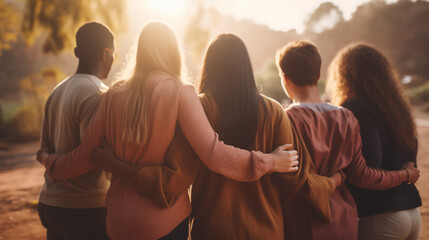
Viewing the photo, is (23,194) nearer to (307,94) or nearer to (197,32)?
(197,32)

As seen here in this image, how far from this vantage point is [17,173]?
27.8ft

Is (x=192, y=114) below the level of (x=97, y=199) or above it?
above

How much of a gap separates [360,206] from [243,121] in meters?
1.04

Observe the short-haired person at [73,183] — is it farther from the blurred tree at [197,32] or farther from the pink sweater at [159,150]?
the blurred tree at [197,32]

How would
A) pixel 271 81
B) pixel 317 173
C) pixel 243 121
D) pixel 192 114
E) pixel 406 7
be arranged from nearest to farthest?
1. pixel 192 114
2. pixel 243 121
3. pixel 317 173
4. pixel 271 81
5. pixel 406 7

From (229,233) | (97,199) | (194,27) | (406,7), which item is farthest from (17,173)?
(406,7)

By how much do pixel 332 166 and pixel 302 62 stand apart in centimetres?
62

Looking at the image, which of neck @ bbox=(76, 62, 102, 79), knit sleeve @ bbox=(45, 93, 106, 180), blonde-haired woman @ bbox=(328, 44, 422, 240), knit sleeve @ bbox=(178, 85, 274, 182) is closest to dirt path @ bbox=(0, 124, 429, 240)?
blonde-haired woman @ bbox=(328, 44, 422, 240)

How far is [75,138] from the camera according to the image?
1.87m

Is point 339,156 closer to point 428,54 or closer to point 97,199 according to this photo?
point 97,199

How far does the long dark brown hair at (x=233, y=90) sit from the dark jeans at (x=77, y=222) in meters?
0.92

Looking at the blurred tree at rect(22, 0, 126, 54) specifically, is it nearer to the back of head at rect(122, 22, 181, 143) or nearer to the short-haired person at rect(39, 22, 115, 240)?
the short-haired person at rect(39, 22, 115, 240)

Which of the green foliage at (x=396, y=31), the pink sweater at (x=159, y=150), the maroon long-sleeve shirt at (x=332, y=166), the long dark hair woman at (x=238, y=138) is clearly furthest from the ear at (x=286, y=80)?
the green foliage at (x=396, y=31)

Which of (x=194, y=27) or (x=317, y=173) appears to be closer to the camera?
(x=317, y=173)
